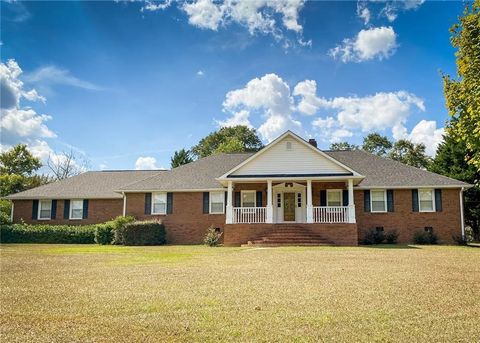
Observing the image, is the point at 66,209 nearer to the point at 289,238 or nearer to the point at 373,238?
the point at 289,238

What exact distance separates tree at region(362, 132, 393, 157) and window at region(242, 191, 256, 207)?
118ft

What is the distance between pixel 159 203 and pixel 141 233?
318 centimetres

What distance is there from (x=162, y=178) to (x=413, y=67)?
55.2ft

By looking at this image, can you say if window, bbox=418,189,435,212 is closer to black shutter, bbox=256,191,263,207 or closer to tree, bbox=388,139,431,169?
black shutter, bbox=256,191,263,207

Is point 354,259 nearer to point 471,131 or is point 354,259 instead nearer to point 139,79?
point 471,131

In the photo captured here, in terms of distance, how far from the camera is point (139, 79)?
16.2 metres

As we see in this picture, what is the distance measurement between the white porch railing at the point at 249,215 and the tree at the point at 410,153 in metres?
33.4

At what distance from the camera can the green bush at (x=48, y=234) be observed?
25719 millimetres

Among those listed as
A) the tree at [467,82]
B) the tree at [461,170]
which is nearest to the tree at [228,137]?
the tree at [461,170]

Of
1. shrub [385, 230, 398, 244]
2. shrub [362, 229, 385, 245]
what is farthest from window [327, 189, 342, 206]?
shrub [385, 230, 398, 244]

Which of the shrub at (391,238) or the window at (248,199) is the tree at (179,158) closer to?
the window at (248,199)

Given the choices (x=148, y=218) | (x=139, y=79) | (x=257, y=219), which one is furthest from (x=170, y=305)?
(x=148, y=218)

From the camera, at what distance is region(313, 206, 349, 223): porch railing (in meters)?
23.0

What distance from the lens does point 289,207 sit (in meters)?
25.6
